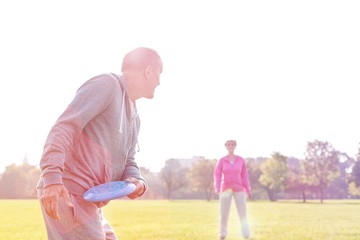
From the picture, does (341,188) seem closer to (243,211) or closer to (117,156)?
(243,211)

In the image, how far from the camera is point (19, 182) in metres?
105

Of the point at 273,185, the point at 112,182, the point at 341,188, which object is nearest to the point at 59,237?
the point at 112,182

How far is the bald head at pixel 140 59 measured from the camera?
3.75m

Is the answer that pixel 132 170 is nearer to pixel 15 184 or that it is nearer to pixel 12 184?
pixel 15 184

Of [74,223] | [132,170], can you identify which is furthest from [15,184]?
[74,223]

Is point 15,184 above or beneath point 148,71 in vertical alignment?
beneath

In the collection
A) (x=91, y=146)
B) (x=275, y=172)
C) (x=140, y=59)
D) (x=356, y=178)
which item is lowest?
(x=356, y=178)

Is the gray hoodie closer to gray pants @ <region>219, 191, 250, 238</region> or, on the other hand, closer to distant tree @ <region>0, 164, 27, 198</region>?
gray pants @ <region>219, 191, 250, 238</region>

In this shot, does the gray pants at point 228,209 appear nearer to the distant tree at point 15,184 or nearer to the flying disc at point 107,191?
the flying disc at point 107,191

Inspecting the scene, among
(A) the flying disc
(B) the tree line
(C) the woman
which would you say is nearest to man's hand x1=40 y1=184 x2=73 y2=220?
(A) the flying disc

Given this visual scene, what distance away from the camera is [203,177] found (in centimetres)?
10206

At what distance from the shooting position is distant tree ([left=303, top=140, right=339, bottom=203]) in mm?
81938

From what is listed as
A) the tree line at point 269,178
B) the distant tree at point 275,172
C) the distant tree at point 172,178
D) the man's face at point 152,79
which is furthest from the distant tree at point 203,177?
the man's face at point 152,79

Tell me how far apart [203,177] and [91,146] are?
9933cm
